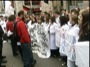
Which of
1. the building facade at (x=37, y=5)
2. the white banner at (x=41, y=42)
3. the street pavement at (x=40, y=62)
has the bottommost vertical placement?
the street pavement at (x=40, y=62)

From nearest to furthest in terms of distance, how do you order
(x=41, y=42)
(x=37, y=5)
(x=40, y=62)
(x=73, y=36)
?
(x=73, y=36) → (x=40, y=62) → (x=41, y=42) → (x=37, y=5)

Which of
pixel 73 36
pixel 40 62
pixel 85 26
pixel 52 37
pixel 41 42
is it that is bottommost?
pixel 40 62

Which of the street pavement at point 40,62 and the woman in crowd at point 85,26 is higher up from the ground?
the woman in crowd at point 85,26

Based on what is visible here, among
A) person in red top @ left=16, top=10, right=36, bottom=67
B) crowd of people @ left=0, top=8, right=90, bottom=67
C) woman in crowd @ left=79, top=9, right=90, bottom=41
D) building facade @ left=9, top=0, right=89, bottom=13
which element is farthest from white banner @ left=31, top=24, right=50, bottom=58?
building facade @ left=9, top=0, right=89, bottom=13

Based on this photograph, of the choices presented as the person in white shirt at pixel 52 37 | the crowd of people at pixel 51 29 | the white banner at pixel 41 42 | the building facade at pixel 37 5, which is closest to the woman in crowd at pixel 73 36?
the crowd of people at pixel 51 29

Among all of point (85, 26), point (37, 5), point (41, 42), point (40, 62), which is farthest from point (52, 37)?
point (37, 5)

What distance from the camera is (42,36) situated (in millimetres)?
12695

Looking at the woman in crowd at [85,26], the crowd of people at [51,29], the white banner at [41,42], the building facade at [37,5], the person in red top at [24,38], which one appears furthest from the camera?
the building facade at [37,5]

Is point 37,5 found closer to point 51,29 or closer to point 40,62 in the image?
point 51,29

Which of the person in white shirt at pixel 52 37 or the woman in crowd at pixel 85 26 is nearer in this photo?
the woman in crowd at pixel 85 26

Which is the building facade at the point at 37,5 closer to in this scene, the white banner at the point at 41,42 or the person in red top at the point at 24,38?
the white banner at the point at 41,42

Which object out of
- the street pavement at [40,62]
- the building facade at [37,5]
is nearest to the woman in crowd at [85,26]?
the street pavement at [40,62]

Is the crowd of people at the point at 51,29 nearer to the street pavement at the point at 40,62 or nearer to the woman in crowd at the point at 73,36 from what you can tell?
the woman in crowd at the point at 73,36

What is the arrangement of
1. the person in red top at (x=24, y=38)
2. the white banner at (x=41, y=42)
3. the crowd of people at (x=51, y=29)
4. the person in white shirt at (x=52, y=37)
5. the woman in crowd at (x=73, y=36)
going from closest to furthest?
the crowd of people at (x=51, y=29) → the woman in crowd at (x=73, y=36) → the person in red top at (x=24, y=38) → the person in white shirt at (x=52, y=37) → the white banner at (x=41, y=42)
